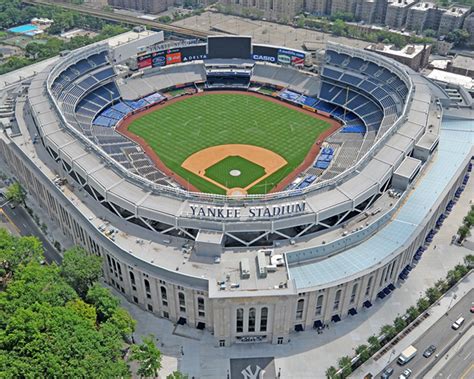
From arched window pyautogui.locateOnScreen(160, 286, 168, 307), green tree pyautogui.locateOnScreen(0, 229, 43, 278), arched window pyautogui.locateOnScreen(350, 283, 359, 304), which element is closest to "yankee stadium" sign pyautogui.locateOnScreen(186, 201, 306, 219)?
arched window pyautogui.locateOnScreen(160, 286, 168, 307)

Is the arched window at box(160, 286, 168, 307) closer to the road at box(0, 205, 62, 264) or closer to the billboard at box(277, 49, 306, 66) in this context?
the road at box(0, 205, 62, 264)

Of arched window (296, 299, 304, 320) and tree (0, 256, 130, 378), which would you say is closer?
tree (0, 256, 130, 378)

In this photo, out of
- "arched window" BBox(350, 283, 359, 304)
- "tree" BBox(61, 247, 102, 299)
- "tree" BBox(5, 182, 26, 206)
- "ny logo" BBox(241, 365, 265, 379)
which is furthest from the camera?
"tree" BBox(5, 182, 26, 206)

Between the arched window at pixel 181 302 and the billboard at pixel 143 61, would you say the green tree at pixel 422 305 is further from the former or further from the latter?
the billboard at pixel 143 61

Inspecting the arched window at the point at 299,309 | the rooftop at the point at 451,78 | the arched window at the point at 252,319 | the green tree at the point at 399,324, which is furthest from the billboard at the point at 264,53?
the arched window at the point at 252,319

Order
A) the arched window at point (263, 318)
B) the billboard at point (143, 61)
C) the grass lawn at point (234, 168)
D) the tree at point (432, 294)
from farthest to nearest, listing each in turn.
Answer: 1. the billboard at point (143, 61)
2. the grass lawn at point (234, 168)
3. the tree at point (432, 294)
4. the arched window at point (263, 318)

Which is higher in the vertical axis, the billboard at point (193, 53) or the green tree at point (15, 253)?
the billboard at point (193, 53)

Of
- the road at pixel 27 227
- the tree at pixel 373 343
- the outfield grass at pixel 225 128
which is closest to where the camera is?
the tree at pixel 373 343

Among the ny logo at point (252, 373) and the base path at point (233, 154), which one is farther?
the base path at point (233, 154)
